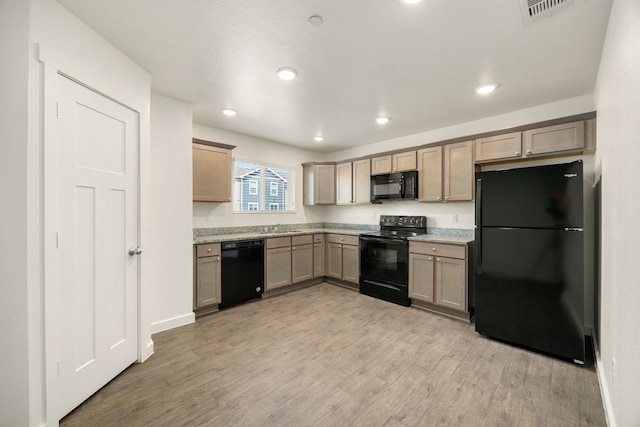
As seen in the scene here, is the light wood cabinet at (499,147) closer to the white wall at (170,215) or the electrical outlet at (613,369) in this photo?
the electrical outlet at (613,369)

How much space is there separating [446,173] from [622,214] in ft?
7.40

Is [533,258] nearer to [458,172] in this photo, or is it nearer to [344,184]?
[458,172]

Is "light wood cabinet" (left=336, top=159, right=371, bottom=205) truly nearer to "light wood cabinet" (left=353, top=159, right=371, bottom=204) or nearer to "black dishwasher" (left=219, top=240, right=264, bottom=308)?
"light wood cabinet" (left=353, top=159, right=371, bottom=204)

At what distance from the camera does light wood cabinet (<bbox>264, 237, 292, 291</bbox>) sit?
3996 mm

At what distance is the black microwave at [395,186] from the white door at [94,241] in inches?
131

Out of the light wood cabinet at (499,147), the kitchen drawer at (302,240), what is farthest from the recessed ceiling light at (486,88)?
the kitchen drawer at (302,240)

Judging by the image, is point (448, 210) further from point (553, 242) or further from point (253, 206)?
point (253, 206)

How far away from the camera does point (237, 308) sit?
3.59m

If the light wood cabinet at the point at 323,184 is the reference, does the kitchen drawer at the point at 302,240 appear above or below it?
below

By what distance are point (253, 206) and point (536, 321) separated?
156 inches

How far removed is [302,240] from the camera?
446 centimetres

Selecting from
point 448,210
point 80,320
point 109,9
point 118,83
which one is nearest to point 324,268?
point 448,210

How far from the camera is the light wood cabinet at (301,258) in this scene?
432cm

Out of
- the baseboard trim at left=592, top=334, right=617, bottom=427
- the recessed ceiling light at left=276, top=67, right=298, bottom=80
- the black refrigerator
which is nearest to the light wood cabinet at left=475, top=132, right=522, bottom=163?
the black refrigerator
